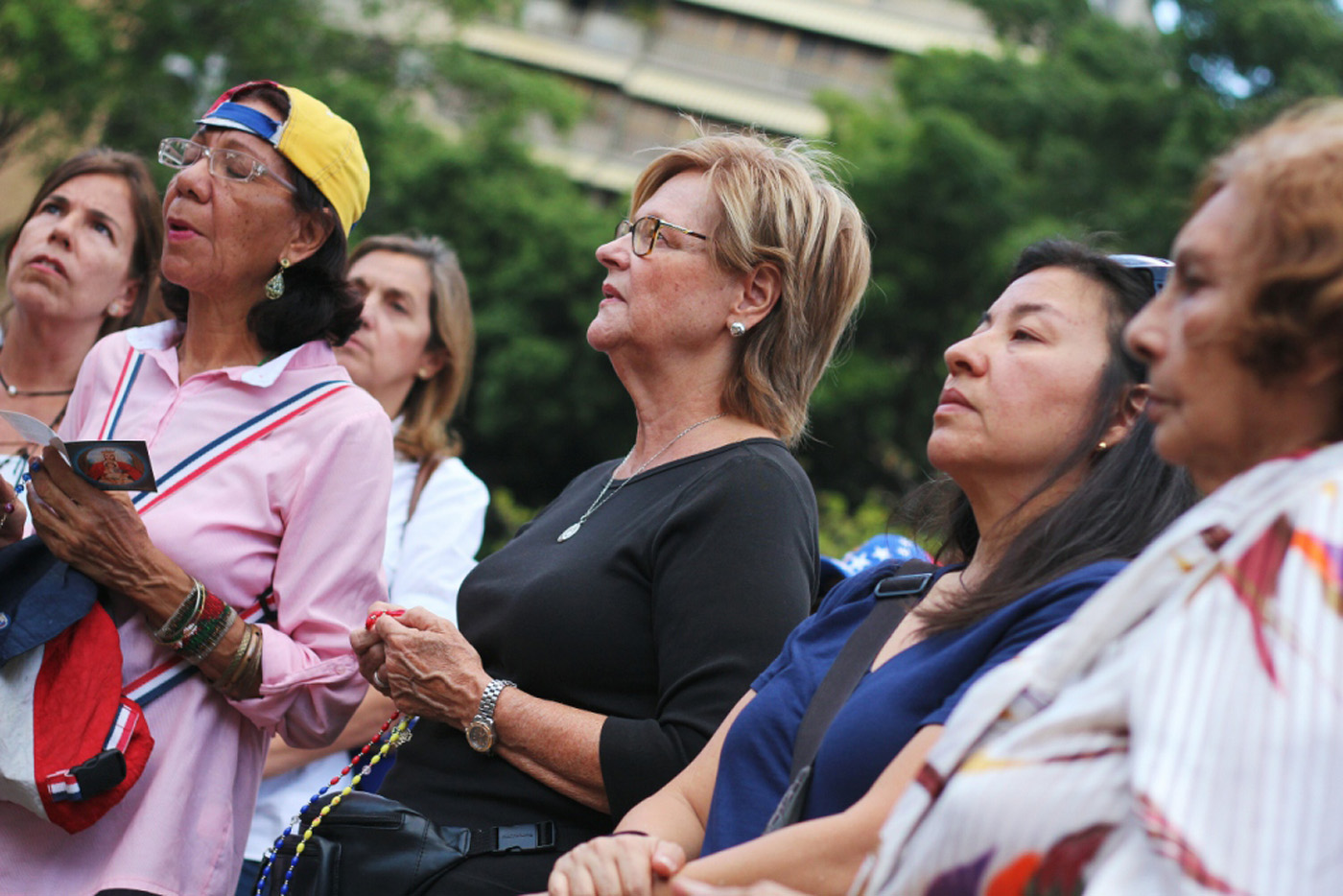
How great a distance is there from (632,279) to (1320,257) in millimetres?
1907

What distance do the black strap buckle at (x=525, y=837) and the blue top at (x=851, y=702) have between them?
0.43m

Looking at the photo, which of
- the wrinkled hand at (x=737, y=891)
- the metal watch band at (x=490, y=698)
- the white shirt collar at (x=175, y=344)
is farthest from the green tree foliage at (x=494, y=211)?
the wrinkled hand at (x=737, y=891)

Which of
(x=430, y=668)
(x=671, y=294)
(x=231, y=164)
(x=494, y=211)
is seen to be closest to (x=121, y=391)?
(x=231, y=164)

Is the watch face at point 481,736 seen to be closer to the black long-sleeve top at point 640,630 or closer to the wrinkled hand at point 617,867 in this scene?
the black long-sleeve top at point 640,630

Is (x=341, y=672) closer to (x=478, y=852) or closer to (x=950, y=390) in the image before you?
(x=478, y=852)

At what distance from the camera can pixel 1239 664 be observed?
1.39 meters

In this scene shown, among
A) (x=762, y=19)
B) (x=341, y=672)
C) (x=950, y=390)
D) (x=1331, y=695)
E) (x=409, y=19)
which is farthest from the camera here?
(x=762, y=19)

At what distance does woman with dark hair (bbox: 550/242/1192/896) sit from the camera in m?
2.13

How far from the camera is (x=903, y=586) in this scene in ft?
8.56

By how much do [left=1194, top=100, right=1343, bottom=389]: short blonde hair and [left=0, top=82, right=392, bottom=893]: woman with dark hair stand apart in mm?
2064

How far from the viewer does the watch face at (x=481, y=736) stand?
2.78 meters

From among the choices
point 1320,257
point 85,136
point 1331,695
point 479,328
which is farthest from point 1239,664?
point 479,328

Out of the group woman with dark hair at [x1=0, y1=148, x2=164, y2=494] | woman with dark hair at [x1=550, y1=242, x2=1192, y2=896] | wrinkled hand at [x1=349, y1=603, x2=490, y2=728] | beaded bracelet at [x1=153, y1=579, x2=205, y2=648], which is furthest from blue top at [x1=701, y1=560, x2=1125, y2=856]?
woman with dark hair at [x1=0, y1=148, x2=164, y2=494]

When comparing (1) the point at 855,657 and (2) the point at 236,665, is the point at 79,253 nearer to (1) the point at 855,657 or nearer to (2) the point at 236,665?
(2) the point at 236,665
